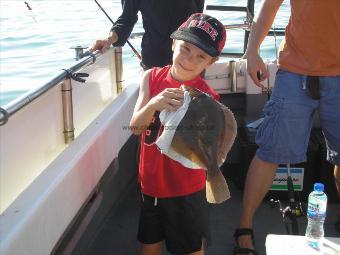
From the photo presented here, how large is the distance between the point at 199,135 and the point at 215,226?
1337mm

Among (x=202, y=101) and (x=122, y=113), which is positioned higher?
(x=202, y=101)

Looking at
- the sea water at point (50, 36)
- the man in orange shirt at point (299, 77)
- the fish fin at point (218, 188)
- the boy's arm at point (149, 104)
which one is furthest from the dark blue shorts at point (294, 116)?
the sea water at point (50, 36)

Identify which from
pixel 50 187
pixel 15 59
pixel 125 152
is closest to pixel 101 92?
pixel 125 152

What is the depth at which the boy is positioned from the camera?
2.18m

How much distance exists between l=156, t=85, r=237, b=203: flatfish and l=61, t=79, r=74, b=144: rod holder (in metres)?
0.63

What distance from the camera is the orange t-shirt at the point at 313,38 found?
241 centimetres

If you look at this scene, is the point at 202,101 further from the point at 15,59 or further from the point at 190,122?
the point at 15,59

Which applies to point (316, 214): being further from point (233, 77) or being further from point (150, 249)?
point (233, 77)

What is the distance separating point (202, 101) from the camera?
1996 mm

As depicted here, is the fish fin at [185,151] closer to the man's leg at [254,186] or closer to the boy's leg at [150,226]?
the boy's leg at [150,226]

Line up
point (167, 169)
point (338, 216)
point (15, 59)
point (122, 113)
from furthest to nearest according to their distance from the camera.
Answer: point (15, 59)
point (338, 216)
point (122, 113)
point (167, 169)

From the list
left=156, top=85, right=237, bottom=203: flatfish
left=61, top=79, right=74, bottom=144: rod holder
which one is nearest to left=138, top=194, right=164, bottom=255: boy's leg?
left=156, top=85, right=237, bottom=203: flatfish

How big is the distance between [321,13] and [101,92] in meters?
1.47

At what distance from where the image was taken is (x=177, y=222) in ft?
7.69
